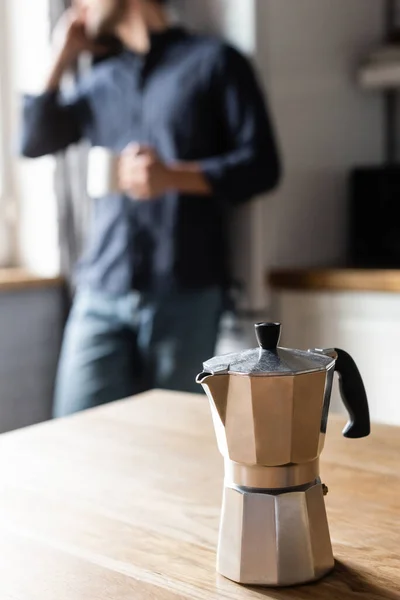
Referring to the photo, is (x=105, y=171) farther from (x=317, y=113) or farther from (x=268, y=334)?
(x=268, y=334)

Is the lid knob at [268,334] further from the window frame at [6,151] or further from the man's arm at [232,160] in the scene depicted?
the window frame at [6,151]

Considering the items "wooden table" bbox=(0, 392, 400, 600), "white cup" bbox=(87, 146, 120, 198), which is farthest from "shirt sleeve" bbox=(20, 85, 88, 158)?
"wooden table" bbox=(0, 392, 400, 600)

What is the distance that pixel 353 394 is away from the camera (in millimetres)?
696

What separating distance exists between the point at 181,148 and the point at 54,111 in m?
0.37

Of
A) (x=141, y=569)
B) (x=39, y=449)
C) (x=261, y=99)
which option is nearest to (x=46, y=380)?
(x=261, y=99)

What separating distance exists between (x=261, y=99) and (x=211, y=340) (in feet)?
1.89

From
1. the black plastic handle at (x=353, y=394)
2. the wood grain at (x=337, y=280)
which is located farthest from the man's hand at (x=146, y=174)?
the black plastic handle at (x=353, y=394)

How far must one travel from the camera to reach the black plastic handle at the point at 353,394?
27.2 inches

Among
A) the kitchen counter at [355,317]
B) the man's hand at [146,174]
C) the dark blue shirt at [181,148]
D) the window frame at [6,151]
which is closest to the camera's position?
the man's hand at [146,174]

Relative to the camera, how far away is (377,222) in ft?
7.61

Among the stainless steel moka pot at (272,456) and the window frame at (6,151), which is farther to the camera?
the window frame at (6,151)

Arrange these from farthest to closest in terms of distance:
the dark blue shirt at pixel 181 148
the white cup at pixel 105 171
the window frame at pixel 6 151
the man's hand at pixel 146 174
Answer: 1. the window frame at pixel 6 151
2. the dark blue shirt at pixel 181 148
3. the man's hand at pixel 146 174
4. the white cup at pixel 105 171

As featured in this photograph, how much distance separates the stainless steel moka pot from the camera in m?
0.63

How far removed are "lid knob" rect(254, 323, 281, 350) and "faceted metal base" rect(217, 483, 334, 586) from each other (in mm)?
115
